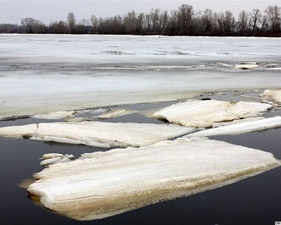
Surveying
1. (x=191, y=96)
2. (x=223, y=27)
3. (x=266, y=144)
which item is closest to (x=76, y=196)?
(x=266, y=144)

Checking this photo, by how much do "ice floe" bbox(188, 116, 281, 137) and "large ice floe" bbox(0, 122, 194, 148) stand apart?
9.0 inches

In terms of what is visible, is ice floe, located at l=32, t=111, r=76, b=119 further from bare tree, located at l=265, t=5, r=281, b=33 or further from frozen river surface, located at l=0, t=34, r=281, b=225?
bare tree, located at l=265, t=5, r=281, b=33

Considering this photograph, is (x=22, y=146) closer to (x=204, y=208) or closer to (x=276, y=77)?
(x=204, y=208)

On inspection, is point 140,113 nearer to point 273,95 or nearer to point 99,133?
point 99,133

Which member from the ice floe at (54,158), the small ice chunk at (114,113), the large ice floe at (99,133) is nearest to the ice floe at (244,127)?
the large ice floe at (99,133)

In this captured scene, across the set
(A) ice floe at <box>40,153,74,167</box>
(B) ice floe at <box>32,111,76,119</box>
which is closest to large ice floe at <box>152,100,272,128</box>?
(B) ice floe at <box>32,111,76,119</box>

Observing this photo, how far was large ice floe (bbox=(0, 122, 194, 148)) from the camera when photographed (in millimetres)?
3947

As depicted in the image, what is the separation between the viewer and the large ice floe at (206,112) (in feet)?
15.8

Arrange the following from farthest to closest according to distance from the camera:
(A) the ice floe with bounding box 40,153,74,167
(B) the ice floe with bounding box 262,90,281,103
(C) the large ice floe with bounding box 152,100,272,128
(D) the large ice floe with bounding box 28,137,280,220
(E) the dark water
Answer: (B) the ice floe with bounding box 262,90,281,103
(C) the large ice floe with bounding box 152,100,272,128
(A) the ice floe with bounding box 40,153,74,167
(D) the large ice floe with bounding box 28,137,280,220
(E) the dark water

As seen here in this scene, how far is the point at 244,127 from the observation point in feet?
14.8

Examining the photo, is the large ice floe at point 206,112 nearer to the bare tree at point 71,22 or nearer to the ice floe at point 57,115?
the ice floe at point 57,115

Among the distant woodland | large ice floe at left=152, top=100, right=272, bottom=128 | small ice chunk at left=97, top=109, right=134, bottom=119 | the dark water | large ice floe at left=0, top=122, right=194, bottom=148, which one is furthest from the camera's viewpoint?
the distant woodland

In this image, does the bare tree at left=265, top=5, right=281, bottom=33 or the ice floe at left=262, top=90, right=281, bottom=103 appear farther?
the bare tree at left=265, top=5, right=281, bottom=33

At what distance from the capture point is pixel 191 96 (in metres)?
6.47
